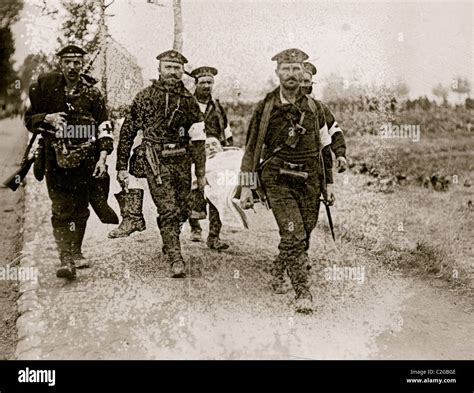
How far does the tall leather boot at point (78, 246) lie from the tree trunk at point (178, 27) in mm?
1455

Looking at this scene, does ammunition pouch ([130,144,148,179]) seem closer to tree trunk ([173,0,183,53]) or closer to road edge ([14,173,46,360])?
road edge ([14,173,46,360])

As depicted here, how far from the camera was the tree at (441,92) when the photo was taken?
5410 mm

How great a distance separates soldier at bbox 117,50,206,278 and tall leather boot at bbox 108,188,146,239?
0.07 metres

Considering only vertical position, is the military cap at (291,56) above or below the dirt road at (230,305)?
above

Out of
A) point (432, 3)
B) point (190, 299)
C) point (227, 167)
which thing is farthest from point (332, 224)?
point (432, 3)

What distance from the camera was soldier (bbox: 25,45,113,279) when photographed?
4668mm

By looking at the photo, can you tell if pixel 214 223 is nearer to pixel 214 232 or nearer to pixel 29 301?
pixel 214 232

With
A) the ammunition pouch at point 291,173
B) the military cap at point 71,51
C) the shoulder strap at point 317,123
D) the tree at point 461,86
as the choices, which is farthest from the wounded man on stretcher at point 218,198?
the tree at point 461,86

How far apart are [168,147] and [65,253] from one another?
1019 millimetres

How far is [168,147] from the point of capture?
4.71 m

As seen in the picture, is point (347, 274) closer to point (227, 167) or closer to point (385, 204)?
point (385, 204)

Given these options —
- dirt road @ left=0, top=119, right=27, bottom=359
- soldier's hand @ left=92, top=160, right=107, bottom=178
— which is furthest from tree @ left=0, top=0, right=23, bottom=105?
soldier's hand @ left=92, top=160, right=107, bottom=178

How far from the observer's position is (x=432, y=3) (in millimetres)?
5293

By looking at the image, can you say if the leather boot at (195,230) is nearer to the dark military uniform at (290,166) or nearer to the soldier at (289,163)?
the soldier at (289,163)
